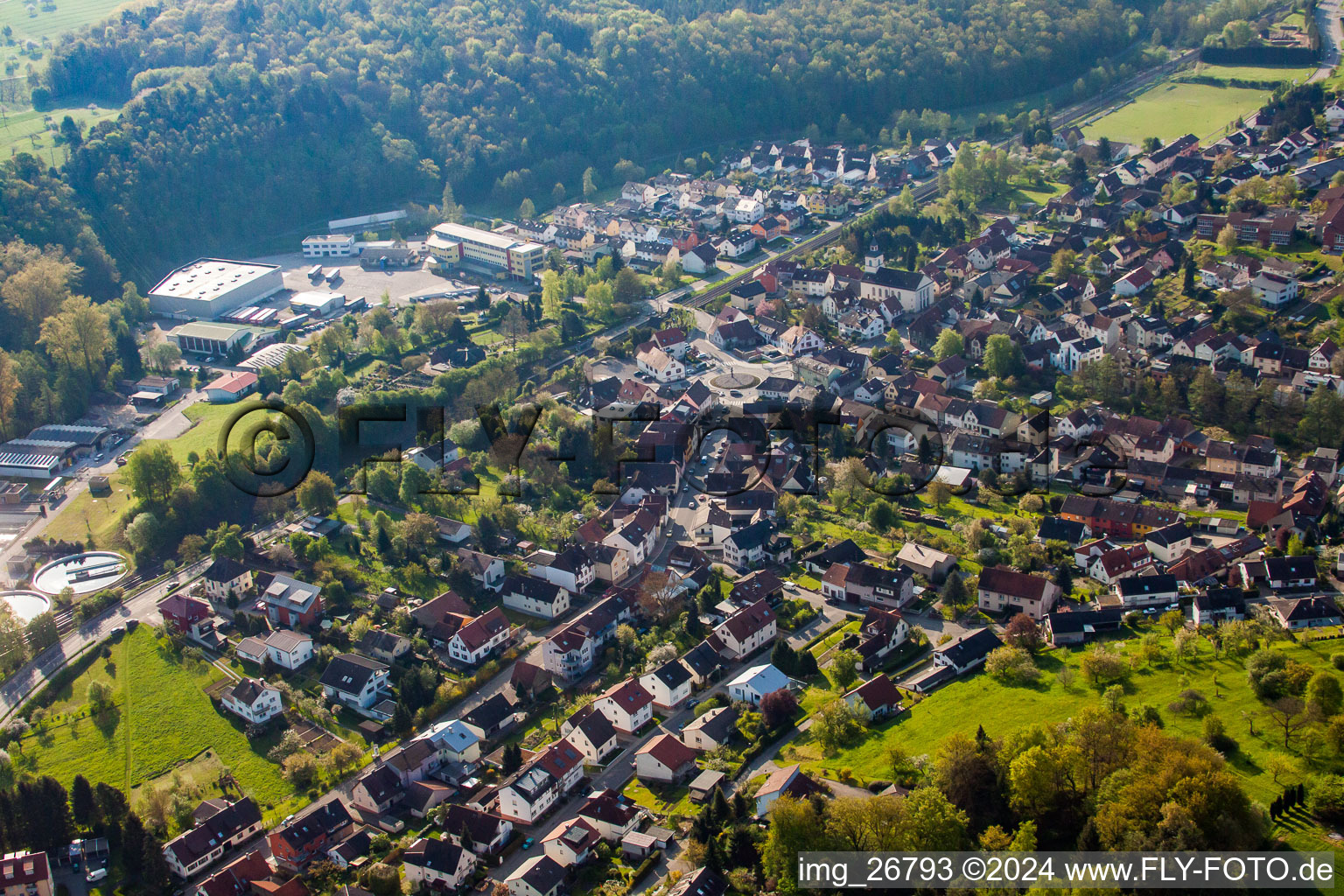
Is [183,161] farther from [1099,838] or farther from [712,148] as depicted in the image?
[1099,838]

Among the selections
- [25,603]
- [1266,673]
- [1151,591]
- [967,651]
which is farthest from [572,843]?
[25,603]

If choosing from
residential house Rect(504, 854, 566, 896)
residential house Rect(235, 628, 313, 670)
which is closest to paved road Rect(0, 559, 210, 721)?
residential house Rect(235, 628, 313, 670)

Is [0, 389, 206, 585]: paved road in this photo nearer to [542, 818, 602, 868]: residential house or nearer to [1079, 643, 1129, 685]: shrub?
[542, 818, 602, 868]: residential house

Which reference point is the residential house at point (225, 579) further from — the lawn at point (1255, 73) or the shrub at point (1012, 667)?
the lawn at point (1255, 73)

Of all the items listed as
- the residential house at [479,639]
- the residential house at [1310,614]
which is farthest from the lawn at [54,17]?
the residential house at [1310,614]

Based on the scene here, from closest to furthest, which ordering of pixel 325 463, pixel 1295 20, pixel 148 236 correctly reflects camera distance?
pixel 325 463 → pixel 148 236 → pixel 1295 20

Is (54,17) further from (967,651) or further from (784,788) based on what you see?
(784,788)

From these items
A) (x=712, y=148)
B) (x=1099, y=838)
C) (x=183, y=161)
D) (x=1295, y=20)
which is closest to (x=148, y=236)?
(x=183, y=161)
